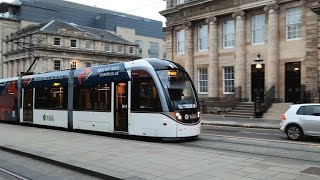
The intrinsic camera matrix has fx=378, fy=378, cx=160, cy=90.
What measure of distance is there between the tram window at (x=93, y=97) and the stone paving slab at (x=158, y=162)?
336 centimetres

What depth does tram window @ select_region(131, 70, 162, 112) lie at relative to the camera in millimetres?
14719

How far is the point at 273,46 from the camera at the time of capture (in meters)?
30.1

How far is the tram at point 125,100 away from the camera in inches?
572

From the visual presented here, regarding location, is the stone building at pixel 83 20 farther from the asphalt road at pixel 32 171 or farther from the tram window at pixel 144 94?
the asphalt road at pixel 32 171

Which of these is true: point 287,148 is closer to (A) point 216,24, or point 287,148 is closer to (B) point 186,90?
(B) point 186,90

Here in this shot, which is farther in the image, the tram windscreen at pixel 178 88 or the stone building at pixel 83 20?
the stone building at pixel 83 20

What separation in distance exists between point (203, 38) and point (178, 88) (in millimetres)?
22451

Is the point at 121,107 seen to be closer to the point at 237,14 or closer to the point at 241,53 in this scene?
the point at 241,53

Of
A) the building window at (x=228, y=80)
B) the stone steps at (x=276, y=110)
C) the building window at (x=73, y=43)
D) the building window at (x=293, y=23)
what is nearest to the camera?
the stone steps at (x=276, y=110)

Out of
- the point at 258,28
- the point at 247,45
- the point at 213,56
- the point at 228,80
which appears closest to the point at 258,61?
the point at 247,45

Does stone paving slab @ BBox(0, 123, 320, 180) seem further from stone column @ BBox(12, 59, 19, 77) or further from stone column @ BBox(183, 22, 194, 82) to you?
stone column @ BBox(12, 59, 19, 77)

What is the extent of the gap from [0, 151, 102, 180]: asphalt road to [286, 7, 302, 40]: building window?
78.3 feet

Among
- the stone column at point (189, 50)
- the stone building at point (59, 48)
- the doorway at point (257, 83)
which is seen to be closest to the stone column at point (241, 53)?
the doorway at point (257, 83)

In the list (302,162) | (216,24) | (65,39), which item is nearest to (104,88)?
(302,162)
